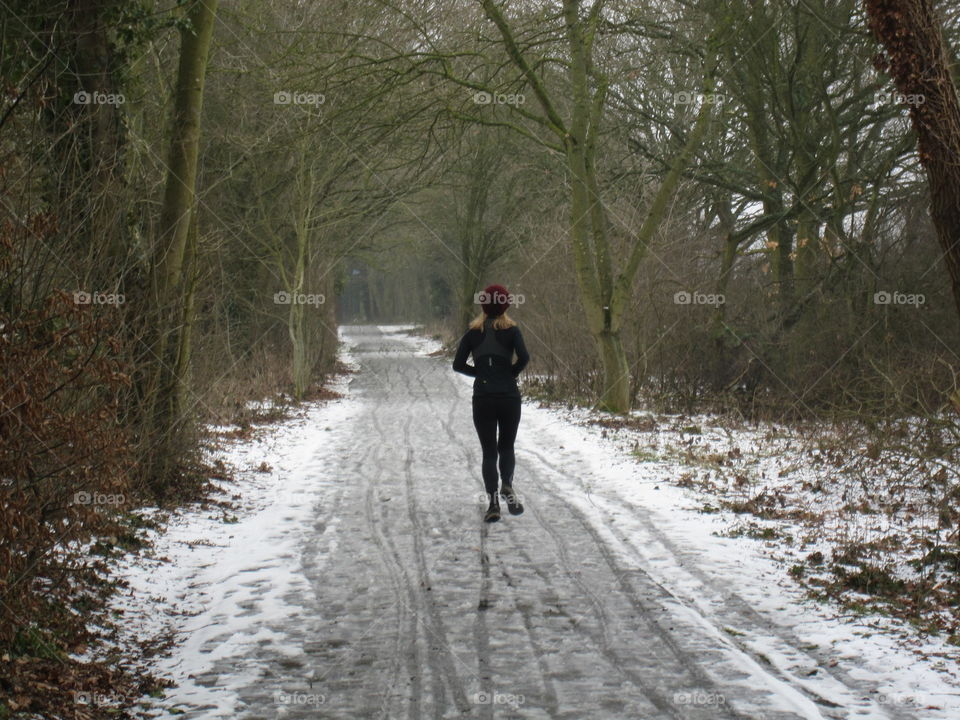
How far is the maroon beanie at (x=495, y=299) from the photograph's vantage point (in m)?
9.14

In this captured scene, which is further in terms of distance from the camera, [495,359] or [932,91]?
[495,359]

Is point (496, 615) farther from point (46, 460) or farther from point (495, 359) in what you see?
point (495, 359)

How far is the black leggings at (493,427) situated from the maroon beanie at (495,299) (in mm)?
848

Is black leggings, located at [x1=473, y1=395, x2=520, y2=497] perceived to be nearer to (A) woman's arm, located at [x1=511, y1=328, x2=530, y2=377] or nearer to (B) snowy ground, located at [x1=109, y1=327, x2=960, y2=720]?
(A) woman's arm, located at [x1=511, y1=328, x2=530, y2=377]

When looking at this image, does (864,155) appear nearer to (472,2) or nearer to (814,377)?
(814,377)

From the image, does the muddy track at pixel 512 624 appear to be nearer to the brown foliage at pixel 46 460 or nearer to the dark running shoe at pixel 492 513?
the dark running shoe at pixel 492 513

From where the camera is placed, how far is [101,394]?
7.33 meters

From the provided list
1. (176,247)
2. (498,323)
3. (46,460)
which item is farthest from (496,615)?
(176,247)

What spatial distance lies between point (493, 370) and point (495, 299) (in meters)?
0.68

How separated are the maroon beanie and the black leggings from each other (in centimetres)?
85

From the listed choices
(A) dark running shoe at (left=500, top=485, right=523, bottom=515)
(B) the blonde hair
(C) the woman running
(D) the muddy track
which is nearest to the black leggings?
(C) the woman running

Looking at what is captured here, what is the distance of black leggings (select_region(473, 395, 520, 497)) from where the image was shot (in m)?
9.25

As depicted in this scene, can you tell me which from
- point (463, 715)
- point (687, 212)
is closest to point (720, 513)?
point (463, 715)

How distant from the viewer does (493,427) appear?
30.9 ft
